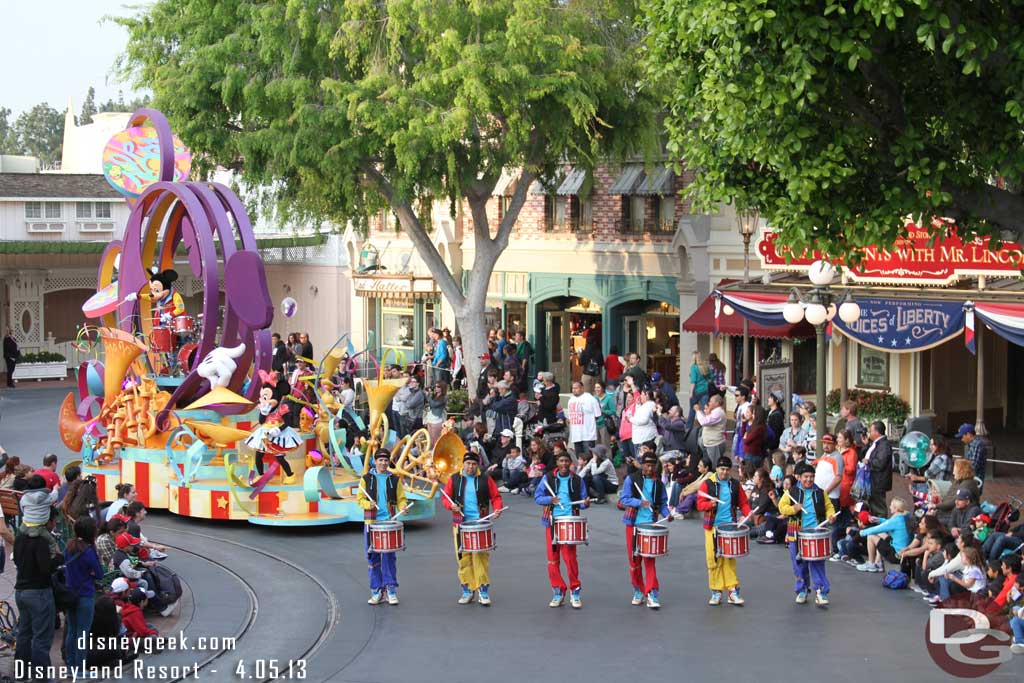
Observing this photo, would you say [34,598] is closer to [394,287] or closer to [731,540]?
[731,540]

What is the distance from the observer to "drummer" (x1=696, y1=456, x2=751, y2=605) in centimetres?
1475

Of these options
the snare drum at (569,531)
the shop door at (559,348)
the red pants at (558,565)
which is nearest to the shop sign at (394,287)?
the shop door at (559,348)

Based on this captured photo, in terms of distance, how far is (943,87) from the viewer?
13922mm

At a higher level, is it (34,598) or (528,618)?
→ (34,598)

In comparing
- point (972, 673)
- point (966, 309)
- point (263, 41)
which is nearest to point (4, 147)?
point (263, 41)

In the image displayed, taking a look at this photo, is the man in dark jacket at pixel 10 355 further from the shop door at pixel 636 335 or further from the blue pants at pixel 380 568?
the blue pants at pixel 380 568

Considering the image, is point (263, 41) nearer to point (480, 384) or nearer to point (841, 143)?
point (480, 384)

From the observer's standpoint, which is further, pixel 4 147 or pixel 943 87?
pixel 4 147

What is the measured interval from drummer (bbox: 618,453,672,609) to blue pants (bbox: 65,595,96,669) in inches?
210

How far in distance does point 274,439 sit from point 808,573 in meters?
7.00

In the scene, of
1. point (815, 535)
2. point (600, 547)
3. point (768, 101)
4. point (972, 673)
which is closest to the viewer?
point (972, 673)

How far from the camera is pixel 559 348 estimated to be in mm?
33188

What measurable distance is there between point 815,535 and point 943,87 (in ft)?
15.1

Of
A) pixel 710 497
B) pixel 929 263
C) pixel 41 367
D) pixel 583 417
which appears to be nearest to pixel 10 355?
pixel 41 367
